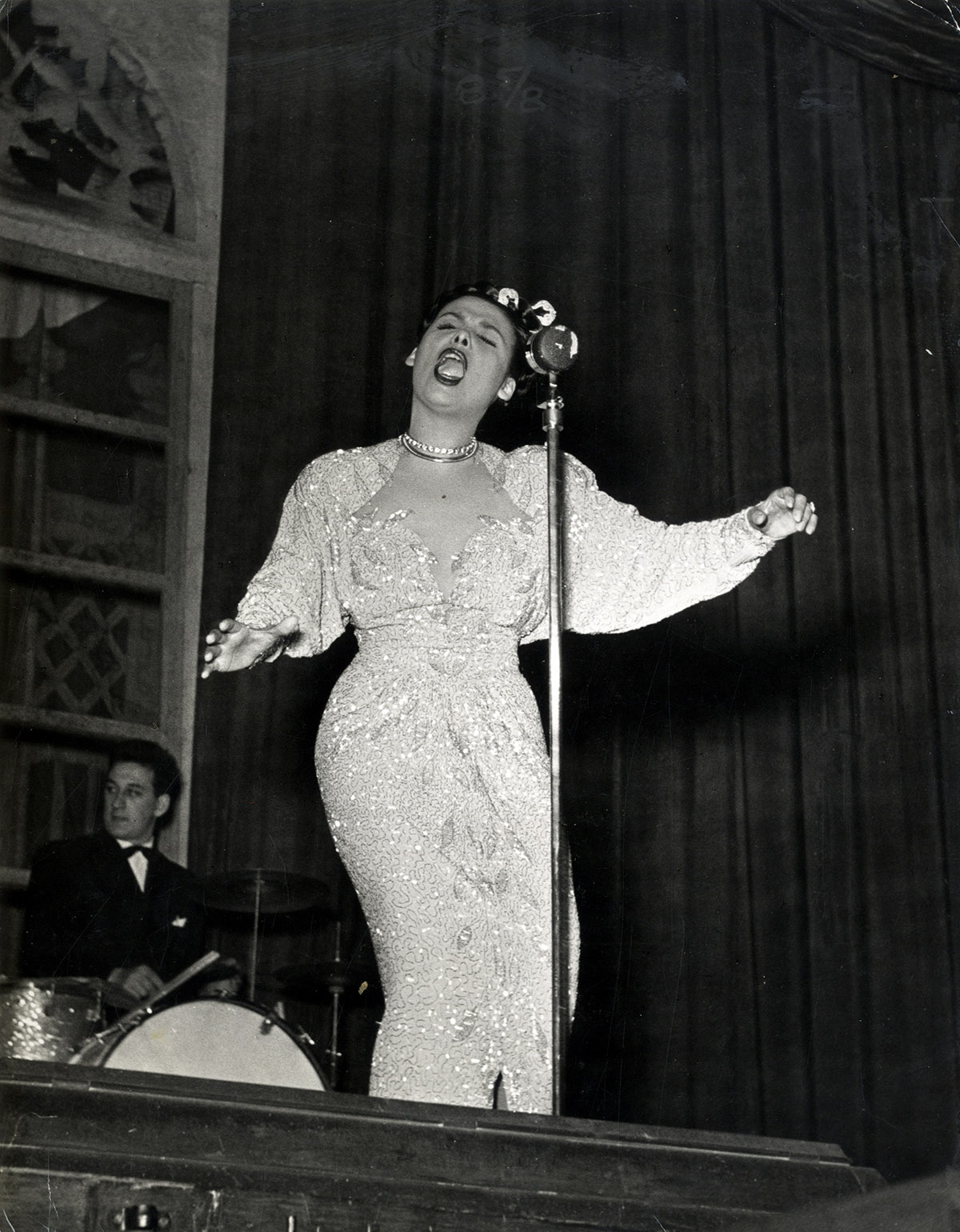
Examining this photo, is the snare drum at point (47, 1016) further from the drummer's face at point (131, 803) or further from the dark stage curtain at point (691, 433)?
the dark stage curtain at point (691, 433)

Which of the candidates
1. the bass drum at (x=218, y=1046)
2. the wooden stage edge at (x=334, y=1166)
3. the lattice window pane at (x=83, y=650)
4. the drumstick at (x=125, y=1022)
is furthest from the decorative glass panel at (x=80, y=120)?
the wooden stage edge at (x=334, y=1166)

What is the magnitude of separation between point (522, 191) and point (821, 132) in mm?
926

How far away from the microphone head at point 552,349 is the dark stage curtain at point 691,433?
4.31 ft

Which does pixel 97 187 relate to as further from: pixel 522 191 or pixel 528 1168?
pixel 528 1168

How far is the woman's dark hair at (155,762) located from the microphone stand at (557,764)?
1.24 meters

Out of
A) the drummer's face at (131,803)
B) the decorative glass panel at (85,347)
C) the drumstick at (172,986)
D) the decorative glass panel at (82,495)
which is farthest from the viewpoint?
the decorative glass panel at (85,347)

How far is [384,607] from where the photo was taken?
3299mm

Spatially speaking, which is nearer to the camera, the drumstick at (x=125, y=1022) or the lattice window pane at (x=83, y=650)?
the drumstick at (x=125, y=1022)

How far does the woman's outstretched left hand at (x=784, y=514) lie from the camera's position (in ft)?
10.5

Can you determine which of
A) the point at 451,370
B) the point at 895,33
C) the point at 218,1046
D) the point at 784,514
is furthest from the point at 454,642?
the point at 895,33

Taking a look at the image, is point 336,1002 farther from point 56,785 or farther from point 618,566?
point 618,566

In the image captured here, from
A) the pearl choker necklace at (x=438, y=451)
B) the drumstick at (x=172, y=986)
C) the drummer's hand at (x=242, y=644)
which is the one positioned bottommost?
the drumstick at (x=172, y=986)

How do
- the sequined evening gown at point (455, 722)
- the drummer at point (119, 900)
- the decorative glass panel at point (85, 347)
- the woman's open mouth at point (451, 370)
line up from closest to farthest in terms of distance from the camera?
the sequined evening gown at point (455, 722)
the woman's open mouth at point (451, 370)
the drummer at point (119, 900)
the decorative glass panel at point (85, 347)

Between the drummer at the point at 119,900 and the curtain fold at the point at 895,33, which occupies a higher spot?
the curtain fold at the point at 895,33
